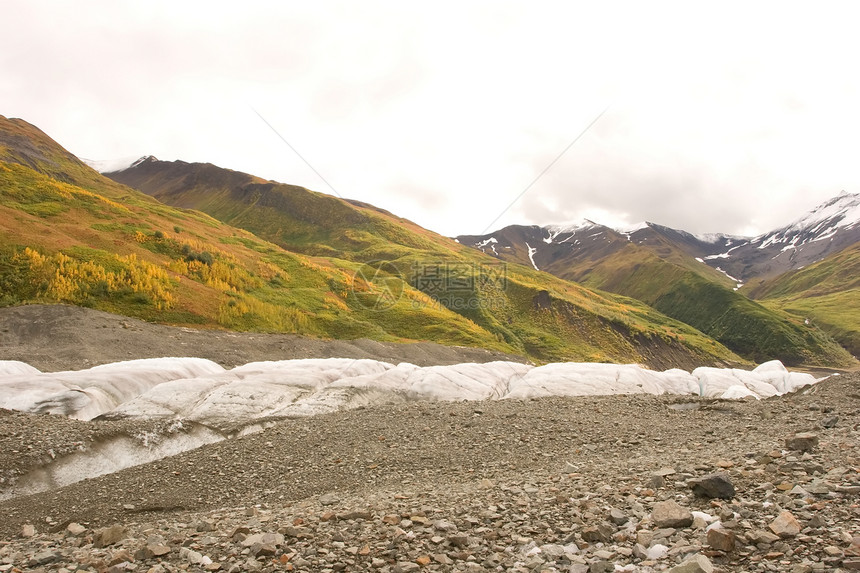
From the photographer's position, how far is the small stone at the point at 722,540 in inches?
219

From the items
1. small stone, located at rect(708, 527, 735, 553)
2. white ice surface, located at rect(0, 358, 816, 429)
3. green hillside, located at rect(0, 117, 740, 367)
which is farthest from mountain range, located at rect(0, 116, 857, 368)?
small stone, located at rect(708, 527, 735, 553)

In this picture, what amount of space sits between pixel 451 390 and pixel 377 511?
18323 mm

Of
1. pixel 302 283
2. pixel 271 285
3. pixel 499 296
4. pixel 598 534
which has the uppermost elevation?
pixel 499 296

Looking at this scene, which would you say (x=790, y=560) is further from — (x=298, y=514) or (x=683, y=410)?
(x=683, y=410)

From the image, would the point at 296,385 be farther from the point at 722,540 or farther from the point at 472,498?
the point at 722,540

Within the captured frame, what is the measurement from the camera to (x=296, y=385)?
23891 mm

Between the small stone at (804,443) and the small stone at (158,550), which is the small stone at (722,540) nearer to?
the small stone at (804,443)

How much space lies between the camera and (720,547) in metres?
5.59

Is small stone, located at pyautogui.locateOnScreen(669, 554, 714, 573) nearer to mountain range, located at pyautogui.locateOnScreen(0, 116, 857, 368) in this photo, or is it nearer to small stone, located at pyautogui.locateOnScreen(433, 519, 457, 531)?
small stone, located at pyautogui.locateOnScreen(433, 519, 457, 531)

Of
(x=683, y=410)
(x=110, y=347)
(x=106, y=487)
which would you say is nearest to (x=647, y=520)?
(x=106, y=487)

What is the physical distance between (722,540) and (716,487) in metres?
2.04

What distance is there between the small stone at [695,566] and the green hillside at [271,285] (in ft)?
162

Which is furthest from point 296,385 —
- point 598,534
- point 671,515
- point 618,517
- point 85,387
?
point 671,515

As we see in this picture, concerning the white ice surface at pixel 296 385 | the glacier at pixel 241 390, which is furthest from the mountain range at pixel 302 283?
the glacier at pixel 241 390
